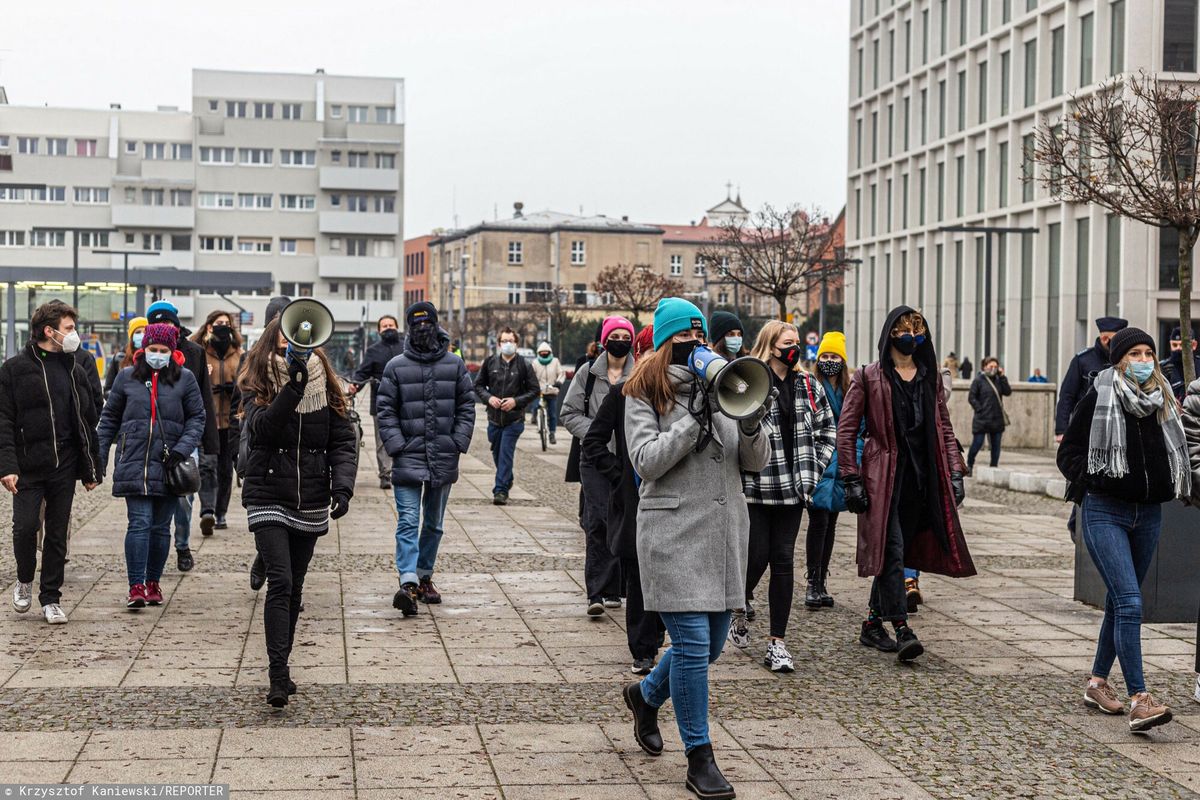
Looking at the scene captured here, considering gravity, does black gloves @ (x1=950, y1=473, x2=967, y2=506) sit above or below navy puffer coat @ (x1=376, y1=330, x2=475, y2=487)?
below

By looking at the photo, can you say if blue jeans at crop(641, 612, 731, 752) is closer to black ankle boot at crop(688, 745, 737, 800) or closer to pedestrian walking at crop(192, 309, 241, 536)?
black ankle boot at crop(688, 745, 737, 800)

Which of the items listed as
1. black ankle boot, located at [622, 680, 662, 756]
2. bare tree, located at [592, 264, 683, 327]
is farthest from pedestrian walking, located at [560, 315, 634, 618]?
bare tree, located at [592, 264, 683, 327]

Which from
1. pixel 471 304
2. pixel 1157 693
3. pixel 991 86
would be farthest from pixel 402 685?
pixel 471 304

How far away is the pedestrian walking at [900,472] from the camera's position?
8664 millimetres

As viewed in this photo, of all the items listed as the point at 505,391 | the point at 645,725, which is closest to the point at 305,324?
the point at 645,725

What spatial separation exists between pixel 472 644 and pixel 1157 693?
374 cm

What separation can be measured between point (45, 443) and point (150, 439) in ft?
2.37

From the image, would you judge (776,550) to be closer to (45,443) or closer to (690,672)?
(690,672)

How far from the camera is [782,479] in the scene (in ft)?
27.9

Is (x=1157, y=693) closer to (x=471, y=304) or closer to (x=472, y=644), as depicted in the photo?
(x=472, y=644)

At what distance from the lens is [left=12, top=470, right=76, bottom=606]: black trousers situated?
941cm

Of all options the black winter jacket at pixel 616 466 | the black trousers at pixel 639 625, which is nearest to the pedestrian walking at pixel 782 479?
the black trousers at pixel 639 625

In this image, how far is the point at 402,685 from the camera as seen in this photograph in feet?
25.6

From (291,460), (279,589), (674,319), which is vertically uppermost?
(674,319)
